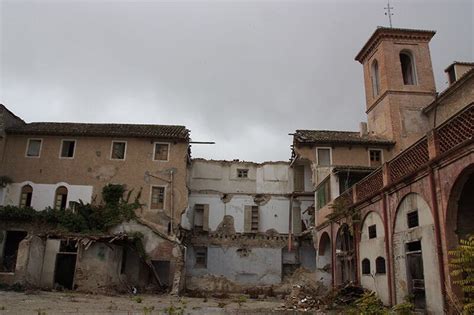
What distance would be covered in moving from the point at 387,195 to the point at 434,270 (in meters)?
3.77

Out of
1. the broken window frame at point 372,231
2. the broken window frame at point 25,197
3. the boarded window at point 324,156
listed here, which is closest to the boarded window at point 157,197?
the broken window frame at point 25,197

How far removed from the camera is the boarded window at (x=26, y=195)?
88.4 ft

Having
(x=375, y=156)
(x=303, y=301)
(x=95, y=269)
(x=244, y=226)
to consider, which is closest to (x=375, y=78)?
(x=375, y=156)

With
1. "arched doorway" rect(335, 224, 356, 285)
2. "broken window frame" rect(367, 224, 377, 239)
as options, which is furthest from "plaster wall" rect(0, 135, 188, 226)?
"broken window frame" rect(367, 224, 377, 239)

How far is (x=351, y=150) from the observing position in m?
27.8

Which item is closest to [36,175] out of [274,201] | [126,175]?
[126,175]

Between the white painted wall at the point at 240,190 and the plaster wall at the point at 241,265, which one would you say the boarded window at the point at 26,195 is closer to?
the white painted wall at the point at 240,190

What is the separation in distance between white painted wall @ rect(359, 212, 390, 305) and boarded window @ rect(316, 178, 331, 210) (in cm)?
538

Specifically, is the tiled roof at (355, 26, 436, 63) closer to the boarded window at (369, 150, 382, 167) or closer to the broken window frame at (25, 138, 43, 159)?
the boarded window at (369, 150, 382, 167)

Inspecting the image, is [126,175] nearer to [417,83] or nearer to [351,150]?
[351,150]

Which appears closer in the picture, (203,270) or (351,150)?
(351,150)

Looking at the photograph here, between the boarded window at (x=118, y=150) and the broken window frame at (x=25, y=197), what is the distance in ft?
19.2

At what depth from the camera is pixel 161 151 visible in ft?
92.5

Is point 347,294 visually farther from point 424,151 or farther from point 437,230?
point 424,151
